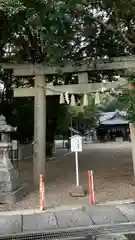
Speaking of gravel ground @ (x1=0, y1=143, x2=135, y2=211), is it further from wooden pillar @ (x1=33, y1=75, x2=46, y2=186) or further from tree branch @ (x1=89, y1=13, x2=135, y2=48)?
tree branch @ (x1=89, y1=13, x2=135, y2=48)

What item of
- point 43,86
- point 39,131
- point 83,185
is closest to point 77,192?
point 83,185

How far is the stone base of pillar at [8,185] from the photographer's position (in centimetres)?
903

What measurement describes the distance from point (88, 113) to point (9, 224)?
3646cm

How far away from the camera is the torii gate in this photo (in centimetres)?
1094

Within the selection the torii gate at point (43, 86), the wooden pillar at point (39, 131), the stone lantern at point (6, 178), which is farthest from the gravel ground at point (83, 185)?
the torii gate at point (43, 86)

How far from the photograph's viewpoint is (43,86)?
11.4m

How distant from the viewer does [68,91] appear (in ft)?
36.9

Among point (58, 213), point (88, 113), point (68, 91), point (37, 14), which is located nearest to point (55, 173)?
point (68, 91)

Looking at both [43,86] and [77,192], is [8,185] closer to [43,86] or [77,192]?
[77,192]

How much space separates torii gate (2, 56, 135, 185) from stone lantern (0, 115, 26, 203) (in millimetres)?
1578

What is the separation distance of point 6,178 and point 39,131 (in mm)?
2530

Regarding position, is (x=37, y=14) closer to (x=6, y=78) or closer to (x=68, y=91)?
(x=68, y=91)

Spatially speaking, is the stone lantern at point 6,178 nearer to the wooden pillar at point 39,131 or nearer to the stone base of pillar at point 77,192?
the wooden pillar at point 39,131

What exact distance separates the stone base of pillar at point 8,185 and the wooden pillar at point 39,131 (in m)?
1.37
